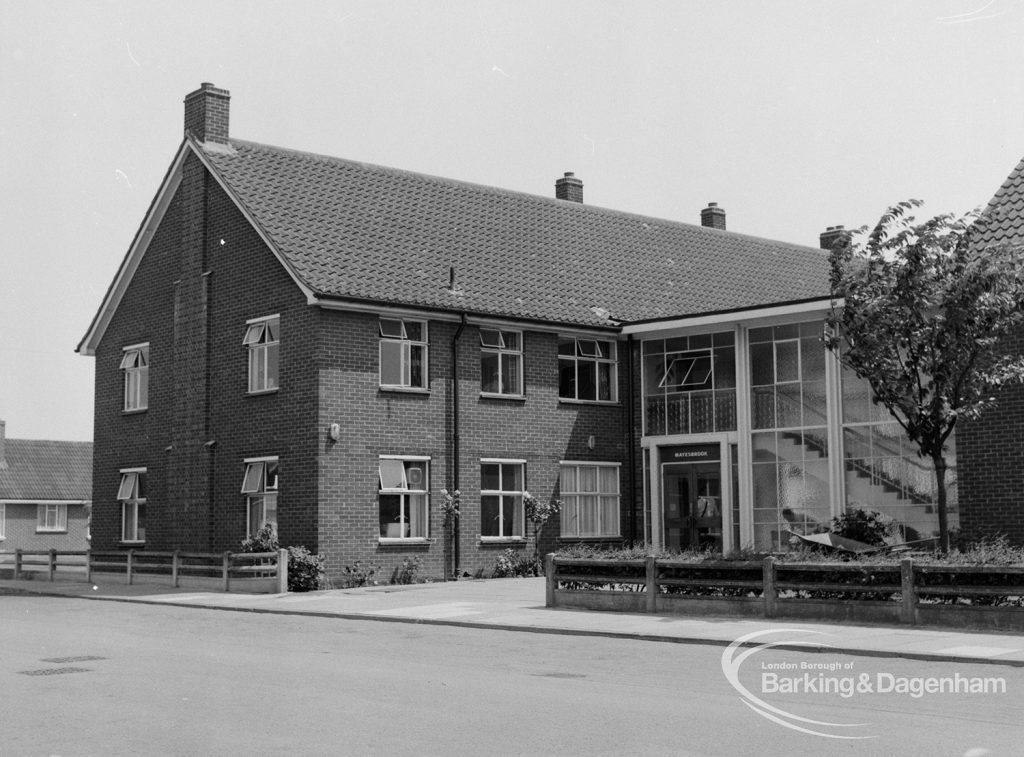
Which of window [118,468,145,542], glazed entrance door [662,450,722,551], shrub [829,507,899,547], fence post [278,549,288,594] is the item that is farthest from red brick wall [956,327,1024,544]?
window [118,468,145,542]

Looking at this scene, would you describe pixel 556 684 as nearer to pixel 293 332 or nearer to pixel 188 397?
pixel 293 332

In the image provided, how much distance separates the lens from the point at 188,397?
1224 inches

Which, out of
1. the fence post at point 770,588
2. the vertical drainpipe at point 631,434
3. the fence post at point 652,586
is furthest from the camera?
the vertical drainpipe at point 631,434

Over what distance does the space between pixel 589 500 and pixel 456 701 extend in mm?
20776

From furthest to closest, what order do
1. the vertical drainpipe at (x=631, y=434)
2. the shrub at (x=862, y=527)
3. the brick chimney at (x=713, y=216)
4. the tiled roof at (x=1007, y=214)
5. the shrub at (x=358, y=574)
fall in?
the brick chimney at (x=713, y=216), the vertical drainpipe at (x=631, y=434), the shrub at (x=358, y=574), the shrub at (x=862, y=527), the tiled roof at (x=1007, y=214)

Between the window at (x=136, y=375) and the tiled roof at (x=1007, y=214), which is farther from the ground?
the tiled roof at (x=1007, y=214)

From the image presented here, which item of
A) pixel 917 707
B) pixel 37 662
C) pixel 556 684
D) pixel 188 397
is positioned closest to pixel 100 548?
pixel 188 397

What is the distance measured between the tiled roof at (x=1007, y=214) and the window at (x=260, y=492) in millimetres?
14862

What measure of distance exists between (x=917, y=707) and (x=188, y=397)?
75.3 feet

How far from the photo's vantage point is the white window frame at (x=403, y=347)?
2828cm

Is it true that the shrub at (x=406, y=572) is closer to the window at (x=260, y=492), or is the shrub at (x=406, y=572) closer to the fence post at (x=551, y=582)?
the window at (x=260, y=492)

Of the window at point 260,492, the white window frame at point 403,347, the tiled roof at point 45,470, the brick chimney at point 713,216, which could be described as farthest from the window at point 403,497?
the tiled roof at point 45,470

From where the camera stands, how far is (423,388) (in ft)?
94.3

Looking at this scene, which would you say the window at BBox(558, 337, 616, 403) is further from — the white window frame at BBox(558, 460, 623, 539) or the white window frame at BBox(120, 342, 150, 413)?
→ the white window frame at BBox(120, 342, 150, 413)
